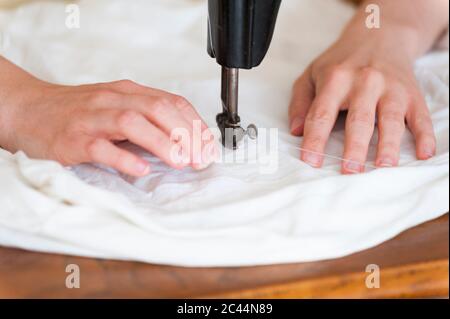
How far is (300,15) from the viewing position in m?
0.92

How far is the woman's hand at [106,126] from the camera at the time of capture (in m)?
0.57

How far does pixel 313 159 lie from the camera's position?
0.62 metres

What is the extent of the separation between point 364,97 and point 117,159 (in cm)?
27

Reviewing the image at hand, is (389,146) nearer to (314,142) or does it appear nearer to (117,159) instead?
(314,142)

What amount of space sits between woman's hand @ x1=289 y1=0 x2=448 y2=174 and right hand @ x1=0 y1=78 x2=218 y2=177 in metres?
0.13

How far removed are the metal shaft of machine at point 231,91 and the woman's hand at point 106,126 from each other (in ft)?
0.11

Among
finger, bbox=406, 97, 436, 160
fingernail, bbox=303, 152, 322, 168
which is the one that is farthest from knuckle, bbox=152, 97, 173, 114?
finger, bbox=406, 97, 436, 160

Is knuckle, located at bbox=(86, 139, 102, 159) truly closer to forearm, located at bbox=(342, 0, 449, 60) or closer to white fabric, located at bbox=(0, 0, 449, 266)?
white fabric, located at bbox=(0, 0, 449, 266)

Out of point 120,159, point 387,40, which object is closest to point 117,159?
point 120,159

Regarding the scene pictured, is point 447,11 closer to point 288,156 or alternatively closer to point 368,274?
point 288,156

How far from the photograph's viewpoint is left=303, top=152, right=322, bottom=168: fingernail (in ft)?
2.03

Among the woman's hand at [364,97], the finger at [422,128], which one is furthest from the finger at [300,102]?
the finger at [422,128]

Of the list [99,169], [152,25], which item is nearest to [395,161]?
[99,169]

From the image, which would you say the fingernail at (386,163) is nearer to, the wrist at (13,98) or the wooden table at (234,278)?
the wooden table at (234,278)
